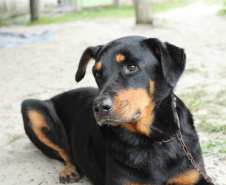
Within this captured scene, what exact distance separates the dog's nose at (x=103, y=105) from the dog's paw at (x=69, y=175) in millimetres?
1589

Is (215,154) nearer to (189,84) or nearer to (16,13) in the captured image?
(189,84)

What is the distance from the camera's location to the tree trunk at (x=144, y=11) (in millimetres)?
14031

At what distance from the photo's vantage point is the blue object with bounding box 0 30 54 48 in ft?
40.8

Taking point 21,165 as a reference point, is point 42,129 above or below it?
above

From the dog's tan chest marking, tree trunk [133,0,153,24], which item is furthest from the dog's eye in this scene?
tree trunk [133,0,153,24]

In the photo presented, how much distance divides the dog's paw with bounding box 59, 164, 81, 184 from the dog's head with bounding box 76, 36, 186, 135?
124cm

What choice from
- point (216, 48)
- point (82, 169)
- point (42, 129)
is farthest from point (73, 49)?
point (82, 169)

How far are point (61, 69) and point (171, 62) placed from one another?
626 cm

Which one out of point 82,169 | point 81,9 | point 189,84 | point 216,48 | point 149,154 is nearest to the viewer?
point 149,154

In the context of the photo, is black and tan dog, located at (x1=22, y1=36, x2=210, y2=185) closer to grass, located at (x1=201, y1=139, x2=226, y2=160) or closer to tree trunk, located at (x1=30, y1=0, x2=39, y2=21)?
grass, located at (x1=201, y1=139, x2=226, y2=160)

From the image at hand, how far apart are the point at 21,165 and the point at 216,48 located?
6902 millimetres

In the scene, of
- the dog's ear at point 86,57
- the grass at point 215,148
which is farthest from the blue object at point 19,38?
the grass at point 215,148

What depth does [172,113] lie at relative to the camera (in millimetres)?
3447

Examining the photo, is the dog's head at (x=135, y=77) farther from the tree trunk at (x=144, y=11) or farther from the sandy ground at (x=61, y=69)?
the tree trunk at (x=144, y=11)
